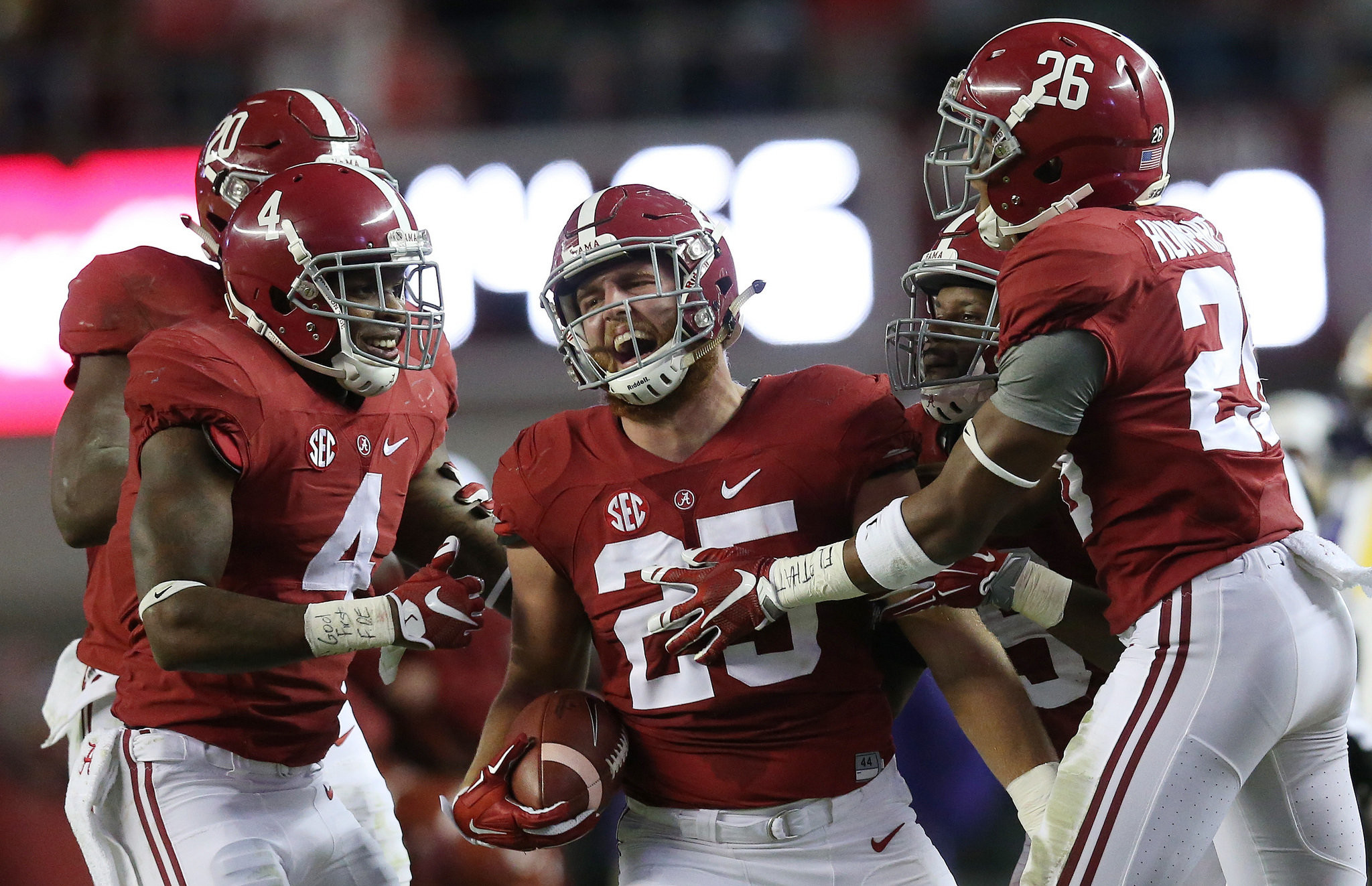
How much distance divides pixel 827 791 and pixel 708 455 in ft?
1.95

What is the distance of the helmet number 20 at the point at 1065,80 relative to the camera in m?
2.35

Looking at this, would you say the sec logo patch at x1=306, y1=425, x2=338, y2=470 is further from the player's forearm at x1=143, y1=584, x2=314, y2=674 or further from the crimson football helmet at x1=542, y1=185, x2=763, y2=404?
the crimson football helmet at x1=542, y1=185, x2=763, y2=404

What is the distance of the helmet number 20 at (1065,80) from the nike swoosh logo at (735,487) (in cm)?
80

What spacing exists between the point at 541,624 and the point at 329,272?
766mm

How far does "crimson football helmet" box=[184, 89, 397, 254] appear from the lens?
3012 mm

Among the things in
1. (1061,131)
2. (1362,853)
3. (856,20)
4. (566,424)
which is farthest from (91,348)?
(856,20)

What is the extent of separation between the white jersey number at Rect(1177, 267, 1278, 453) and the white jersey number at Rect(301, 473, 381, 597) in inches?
58.6

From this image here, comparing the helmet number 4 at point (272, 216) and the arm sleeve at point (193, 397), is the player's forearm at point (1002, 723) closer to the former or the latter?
the arm sleeve at point (193, 397)

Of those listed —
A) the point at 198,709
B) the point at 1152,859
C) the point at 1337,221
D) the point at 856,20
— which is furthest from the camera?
the point at 856,20

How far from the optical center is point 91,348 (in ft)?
9.03

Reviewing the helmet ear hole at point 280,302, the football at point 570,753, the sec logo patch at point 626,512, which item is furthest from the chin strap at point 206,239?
the football at point 570,753

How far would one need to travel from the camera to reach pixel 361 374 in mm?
2559

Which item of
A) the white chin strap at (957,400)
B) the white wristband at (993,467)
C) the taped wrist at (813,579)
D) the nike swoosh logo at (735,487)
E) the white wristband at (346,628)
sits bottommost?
the white wristband at (346,628)

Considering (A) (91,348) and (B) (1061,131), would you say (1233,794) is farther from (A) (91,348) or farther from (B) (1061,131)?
(A) (91,348)
